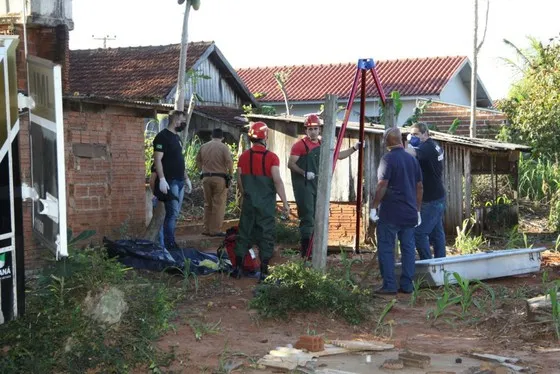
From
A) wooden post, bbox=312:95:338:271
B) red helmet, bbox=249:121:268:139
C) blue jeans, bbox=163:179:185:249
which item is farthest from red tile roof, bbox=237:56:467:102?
wooden post, bbox=312:95:338:271

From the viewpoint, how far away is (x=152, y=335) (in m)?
6.62

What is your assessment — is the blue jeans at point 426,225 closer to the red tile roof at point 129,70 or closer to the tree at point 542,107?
the tree at point 542,107

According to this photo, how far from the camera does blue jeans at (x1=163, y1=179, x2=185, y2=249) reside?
12281mm

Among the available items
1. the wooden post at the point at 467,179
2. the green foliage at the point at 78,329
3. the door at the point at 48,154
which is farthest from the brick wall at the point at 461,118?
the door at the point at 48,154

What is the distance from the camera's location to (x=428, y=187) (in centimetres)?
1163

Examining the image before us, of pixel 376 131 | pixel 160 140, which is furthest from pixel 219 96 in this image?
pixel 160 140

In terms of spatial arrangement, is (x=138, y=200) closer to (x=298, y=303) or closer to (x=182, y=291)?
(x=182, y=291)

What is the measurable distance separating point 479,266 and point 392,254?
137 centimetres

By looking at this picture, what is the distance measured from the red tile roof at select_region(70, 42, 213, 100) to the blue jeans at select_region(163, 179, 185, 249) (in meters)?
16.3

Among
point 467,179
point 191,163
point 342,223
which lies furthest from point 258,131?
point 191,163

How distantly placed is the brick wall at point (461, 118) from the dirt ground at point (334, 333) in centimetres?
1885

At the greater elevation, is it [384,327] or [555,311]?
[555,311]

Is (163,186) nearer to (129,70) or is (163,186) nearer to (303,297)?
(303,297)

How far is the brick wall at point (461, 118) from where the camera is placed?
28500 mm
